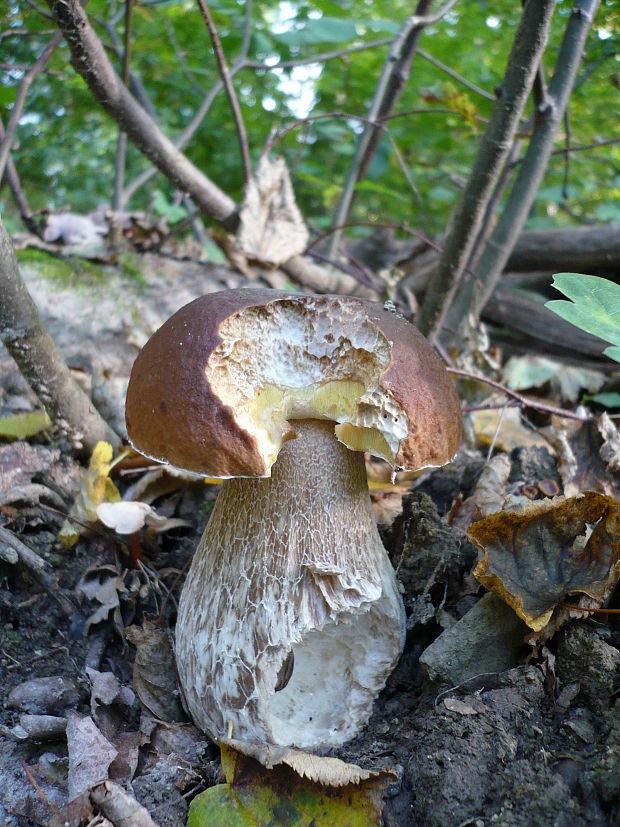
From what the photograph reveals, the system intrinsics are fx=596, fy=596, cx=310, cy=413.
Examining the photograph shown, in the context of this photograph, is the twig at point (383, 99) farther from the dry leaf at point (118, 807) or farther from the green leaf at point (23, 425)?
the dry leaf at point (118, 807)

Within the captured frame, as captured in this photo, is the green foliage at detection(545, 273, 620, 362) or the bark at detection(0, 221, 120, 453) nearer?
the green foliage at detection(545, 273, 620, 362)

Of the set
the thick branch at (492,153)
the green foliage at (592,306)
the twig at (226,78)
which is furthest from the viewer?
the twig at (226,78)

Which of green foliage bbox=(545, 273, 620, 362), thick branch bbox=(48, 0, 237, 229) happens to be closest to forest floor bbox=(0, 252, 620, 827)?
green foliage bbox=(545, 273, 620, 362)

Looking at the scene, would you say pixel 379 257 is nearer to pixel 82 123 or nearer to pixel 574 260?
pixel 574 260

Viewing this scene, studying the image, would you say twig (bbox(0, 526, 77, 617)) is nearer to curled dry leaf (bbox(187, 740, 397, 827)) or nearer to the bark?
the bark

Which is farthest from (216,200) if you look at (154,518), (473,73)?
(473,73)

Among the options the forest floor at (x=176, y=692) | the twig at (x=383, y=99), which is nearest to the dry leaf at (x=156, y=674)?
the forest floor at (x=176, y=692)

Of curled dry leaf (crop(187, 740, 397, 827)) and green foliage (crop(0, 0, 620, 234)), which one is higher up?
green foliage (crop(0, 0, 620, 234))
